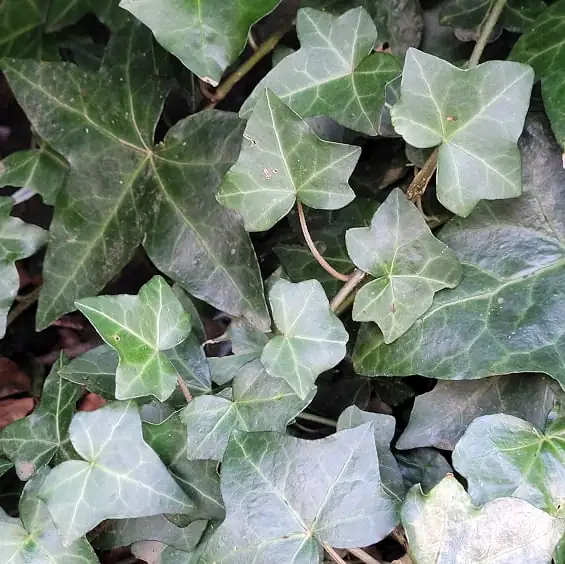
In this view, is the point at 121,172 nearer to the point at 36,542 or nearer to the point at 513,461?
the point at 36,542

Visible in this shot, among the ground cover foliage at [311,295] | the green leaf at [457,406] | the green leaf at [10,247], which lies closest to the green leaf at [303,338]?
the ground cover foliage at [311,295]

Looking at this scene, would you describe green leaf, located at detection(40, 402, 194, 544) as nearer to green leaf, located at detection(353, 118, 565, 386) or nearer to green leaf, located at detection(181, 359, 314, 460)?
green leaf, located at detection(181, 359, 314, 460)

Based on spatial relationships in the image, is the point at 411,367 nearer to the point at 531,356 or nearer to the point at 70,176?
the point at 531,356

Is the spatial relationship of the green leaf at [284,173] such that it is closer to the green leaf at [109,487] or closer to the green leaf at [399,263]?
the green leaf at [399,263]

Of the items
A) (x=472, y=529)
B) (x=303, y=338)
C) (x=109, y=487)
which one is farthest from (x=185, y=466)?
(x=472, y=529)

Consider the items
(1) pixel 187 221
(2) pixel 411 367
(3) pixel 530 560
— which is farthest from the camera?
(1) pixel 187 221

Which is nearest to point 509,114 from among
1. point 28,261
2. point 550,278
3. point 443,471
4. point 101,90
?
point 550,278
